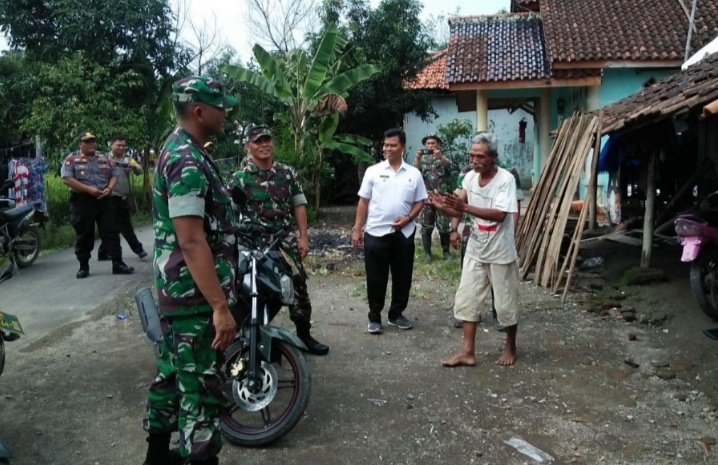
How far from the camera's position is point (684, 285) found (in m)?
6.88

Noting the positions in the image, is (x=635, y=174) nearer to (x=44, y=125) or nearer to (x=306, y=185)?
(x=306, y=185)

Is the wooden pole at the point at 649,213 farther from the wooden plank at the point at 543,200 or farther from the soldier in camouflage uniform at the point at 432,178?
the soldier in camouflage uniform at the point at 432,178

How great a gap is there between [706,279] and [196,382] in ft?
15.9

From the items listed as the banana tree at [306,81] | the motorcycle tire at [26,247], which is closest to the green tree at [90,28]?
the banana tree at [306,81]

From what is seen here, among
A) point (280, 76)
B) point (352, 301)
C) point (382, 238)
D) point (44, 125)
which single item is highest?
point (280, 76)

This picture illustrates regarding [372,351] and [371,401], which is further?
[372,351]

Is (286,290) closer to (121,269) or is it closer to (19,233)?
(121,269)

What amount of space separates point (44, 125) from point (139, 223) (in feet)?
8.94

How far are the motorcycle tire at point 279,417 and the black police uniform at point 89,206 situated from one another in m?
4.95

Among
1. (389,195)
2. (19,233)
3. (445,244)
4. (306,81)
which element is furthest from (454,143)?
(389,195)

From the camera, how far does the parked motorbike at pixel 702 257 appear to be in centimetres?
565

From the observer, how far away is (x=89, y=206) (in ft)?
25.6

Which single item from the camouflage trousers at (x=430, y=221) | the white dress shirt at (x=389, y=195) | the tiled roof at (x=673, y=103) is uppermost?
the tiled roof at (x=673, y=103)

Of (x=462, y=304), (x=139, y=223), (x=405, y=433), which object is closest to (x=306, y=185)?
(x=139, y=223)
